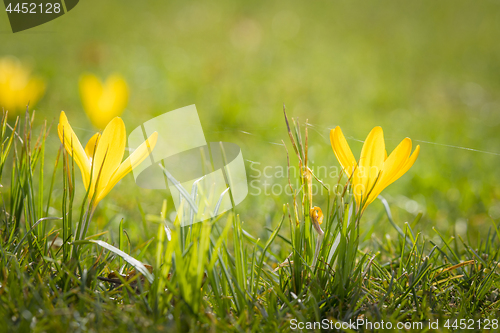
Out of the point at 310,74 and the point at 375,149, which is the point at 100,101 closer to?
the point at 375,149

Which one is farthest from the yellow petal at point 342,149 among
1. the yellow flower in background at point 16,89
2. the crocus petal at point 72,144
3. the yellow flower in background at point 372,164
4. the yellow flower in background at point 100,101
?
the yellow flower in background at point 16,89

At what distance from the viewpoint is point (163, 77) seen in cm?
319

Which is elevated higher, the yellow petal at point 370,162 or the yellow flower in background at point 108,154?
the yellow flower in background at point 108,154

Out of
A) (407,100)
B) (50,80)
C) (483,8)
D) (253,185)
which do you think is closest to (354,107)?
(407,100)

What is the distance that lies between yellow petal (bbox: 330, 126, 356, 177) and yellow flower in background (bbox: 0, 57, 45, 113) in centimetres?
121

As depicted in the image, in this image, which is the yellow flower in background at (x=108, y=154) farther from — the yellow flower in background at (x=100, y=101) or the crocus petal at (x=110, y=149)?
the yellow flower in background at (x=100, y=101)

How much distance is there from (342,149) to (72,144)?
47cm

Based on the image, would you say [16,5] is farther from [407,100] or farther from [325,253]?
[407,100]

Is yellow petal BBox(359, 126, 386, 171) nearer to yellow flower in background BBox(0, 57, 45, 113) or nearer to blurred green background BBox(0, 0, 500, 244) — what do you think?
blurred green background BBox(0, 0, 500, 244)

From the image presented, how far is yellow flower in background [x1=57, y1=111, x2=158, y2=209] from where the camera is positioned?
25.5 inches

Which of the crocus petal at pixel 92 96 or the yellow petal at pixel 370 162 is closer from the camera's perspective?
the yellow petal at pixel 370 162

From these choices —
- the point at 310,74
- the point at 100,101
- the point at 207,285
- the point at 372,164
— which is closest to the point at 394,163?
the point at 372,164

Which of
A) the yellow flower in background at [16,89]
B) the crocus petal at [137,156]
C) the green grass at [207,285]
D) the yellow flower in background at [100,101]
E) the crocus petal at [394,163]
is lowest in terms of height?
the green grass at [207,285]

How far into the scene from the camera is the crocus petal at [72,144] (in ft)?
2.06
